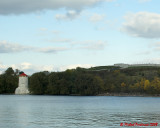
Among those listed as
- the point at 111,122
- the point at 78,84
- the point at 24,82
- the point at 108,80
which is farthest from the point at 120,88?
the point at 111,122

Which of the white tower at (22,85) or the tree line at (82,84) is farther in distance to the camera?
the white tower at (22,85)

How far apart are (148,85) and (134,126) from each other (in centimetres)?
11030

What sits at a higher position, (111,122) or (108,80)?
(108,80)

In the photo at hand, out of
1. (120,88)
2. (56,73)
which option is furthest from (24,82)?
(120,88)

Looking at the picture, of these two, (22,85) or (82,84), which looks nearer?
(82,84)

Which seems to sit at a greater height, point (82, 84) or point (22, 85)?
point (22, 85)

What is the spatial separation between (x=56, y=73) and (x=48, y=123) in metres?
112

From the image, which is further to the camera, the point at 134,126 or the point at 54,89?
the point at 54,89

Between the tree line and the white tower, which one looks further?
the white tower

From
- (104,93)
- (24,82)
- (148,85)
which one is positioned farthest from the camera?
(24,82)

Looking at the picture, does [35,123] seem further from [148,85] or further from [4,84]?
[4,84]

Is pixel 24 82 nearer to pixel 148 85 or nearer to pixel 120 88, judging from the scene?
pixel 120 88

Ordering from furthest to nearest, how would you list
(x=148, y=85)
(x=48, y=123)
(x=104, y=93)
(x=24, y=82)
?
(x=24, y=82) → (x=104, y=93) → (x=148, y=85) → (x=48, y=123)

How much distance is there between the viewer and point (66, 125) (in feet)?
145
